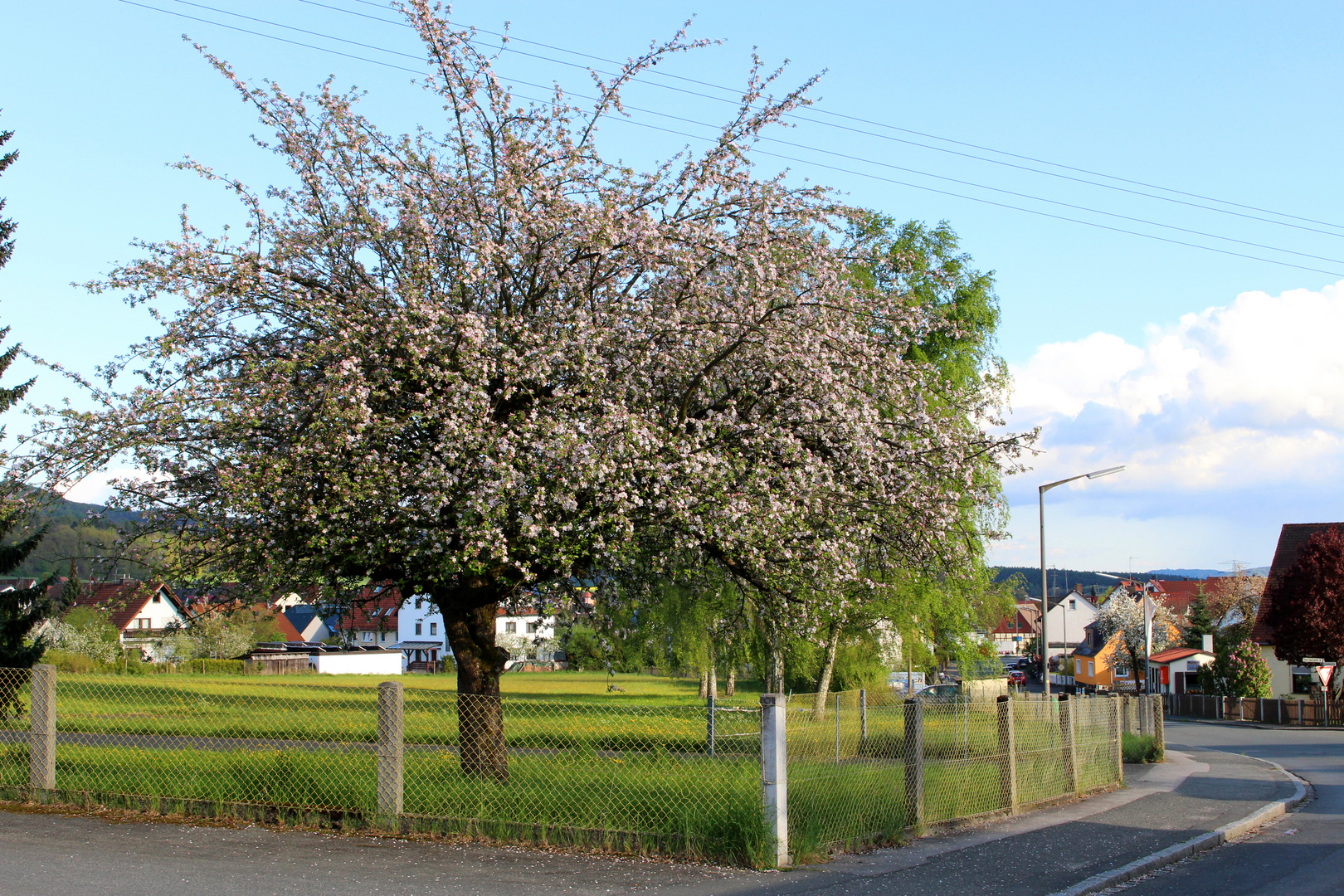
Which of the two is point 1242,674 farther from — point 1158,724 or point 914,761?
point 914,761

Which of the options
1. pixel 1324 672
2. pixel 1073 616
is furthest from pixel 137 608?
pixel 1073 616

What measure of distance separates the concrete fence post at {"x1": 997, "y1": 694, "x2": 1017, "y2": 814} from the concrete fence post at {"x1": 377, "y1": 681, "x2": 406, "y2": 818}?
21.0 ft

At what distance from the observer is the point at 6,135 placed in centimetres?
1919

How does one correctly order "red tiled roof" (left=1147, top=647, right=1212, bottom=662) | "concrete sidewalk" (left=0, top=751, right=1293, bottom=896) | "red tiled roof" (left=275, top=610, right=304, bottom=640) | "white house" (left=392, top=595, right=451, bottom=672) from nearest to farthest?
"concrete sidewalk" (left=0, top=751, right=1293, bottom=896), "red tiled roof" (left=1147, top=647, right=1212, bottom=662), "red tiled roof" (left=275, top=610, right=304, bottom=640), "white house" (left=392, top=595, right=451, bottom=672)

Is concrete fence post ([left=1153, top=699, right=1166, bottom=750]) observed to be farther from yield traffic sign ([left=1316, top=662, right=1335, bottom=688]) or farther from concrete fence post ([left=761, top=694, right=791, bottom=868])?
yield traffic sign ([left=1316, top=662, right=1335, bottom=688])

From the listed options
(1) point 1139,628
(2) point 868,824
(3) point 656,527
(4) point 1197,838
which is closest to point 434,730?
(3) point 656,527

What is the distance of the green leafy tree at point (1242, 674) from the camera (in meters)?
46.6

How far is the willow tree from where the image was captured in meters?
10.3

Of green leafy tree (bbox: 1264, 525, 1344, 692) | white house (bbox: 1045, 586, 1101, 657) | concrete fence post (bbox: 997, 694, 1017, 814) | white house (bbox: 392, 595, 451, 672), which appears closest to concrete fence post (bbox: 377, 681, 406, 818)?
concrete fence post (bbox: 997, 694, 1017, 814)

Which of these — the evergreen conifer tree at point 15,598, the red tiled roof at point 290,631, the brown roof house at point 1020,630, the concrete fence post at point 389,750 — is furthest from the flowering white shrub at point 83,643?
the brown roof house at point 1020,630

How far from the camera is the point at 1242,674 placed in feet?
154

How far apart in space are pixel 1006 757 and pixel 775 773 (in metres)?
4.68

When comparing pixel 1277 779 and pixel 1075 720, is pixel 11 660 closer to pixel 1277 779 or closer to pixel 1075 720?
pixel 1075 720

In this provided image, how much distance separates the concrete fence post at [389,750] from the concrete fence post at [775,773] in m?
3.20
